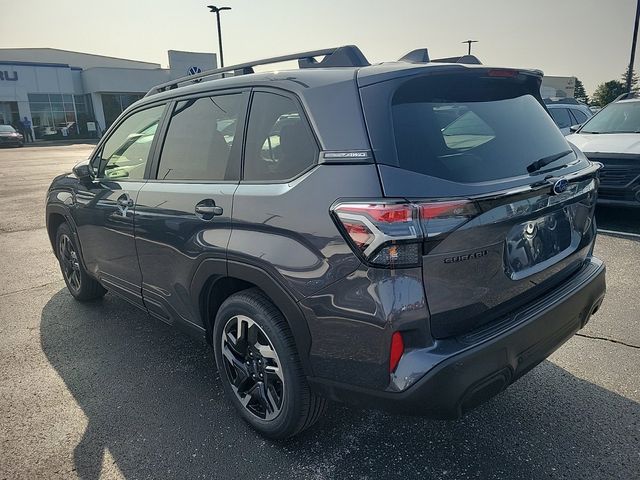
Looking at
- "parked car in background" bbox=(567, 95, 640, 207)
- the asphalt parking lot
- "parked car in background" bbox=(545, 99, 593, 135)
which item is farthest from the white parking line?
"parked car in background" bbox=(545, 99, 593, 135)

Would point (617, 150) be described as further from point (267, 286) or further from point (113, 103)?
point (113, 103)

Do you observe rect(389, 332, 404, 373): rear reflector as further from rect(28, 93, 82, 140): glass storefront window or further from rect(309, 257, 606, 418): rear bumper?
rect(28, 93, 82, 140): glass storefront window

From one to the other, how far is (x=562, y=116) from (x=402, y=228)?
11280 millimetres

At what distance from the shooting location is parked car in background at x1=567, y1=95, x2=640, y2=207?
20.5ft

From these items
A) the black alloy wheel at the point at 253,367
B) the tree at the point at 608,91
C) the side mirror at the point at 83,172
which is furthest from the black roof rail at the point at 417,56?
the tree at the point at 608,91

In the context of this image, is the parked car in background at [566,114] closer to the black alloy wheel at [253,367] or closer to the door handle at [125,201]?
the door handle at [125,201]

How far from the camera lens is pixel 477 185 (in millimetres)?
1986

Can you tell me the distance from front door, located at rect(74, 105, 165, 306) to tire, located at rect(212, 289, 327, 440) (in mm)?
1053

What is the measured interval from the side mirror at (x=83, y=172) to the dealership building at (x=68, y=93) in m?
34.5

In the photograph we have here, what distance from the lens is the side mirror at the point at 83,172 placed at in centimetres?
389

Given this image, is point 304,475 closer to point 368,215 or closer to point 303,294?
point 303,294

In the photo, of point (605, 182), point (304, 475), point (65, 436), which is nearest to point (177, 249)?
point (65, 436)

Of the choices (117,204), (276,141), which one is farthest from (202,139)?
(117,204)

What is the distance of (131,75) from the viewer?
42812mm
